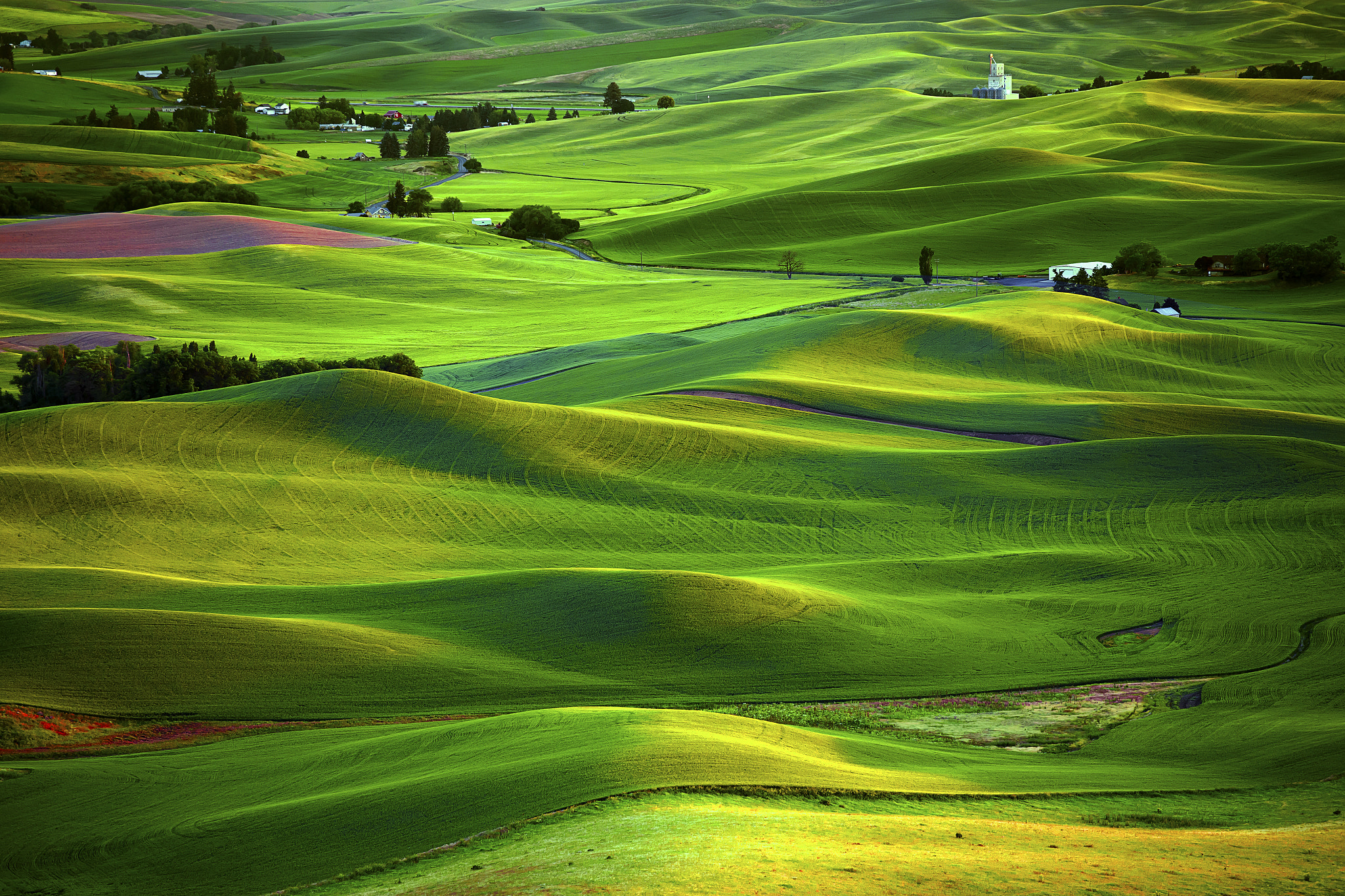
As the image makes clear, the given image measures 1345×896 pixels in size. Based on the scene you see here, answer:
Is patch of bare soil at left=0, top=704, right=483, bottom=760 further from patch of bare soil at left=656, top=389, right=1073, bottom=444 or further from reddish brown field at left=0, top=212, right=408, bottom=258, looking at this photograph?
reddish brown field at left=0, top=212, right=408, bottom=258

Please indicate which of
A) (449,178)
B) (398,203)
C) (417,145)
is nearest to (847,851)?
(398,203)

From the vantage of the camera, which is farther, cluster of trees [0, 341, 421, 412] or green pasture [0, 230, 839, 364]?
green pasture [0, 230, 839, 364]

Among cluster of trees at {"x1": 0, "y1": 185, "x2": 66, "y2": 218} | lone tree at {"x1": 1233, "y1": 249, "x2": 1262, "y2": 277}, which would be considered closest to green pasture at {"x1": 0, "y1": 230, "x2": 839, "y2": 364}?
cluster of trees at {"x1": 0, "y1": 185, "x2": 66, "y2": 218}

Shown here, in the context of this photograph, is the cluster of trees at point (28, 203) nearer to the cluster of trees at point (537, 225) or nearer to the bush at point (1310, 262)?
the cluster of trees at point (537, 225)

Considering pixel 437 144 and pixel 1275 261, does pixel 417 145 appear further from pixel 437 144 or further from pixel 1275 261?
pixel 1275 261

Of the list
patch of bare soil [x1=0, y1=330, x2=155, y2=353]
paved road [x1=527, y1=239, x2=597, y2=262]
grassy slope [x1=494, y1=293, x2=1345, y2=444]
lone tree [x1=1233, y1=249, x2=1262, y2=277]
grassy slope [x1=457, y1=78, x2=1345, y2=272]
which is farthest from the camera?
paved road [x1=527, y1=239, x2=597, y2=262]

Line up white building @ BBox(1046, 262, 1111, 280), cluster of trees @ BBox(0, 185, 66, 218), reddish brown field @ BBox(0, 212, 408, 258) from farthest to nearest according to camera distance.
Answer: cluster of trees @ BBox(0, 185, 66, 218) < reddish brown field @ BBox(0, 212, 408, 258) < white building @ BBox(1046, 262, 1111, 280)
